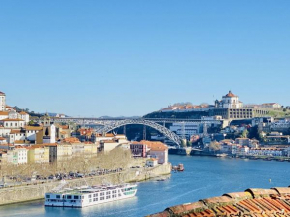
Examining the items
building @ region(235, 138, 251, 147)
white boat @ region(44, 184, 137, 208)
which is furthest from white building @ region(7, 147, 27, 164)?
building @ region(235, 138, 251, 147)

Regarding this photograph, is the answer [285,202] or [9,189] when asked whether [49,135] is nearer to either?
[9,189]

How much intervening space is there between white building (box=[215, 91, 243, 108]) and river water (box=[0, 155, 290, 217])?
32.0m

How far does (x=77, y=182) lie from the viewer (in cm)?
2314

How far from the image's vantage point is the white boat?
18.9 meters

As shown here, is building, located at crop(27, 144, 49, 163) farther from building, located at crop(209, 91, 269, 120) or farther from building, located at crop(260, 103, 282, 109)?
building, located at crop(260, 103, 282, 109)

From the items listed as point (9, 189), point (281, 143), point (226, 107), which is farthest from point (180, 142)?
point (9, 189)

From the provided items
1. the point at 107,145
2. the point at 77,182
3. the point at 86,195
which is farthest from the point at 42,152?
the point at 86,195

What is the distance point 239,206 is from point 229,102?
63.3 metres

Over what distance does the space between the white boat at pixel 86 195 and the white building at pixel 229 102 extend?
150ft

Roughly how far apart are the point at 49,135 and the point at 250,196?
89.4 ft

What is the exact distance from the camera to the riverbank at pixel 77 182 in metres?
19.2

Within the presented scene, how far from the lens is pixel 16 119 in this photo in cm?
3388

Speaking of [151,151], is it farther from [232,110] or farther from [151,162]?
[232,110]

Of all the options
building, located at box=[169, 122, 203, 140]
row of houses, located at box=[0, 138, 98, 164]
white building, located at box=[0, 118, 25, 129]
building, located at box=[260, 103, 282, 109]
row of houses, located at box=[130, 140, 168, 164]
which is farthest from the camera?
building, located at box=[260, 103, 282, 109]
